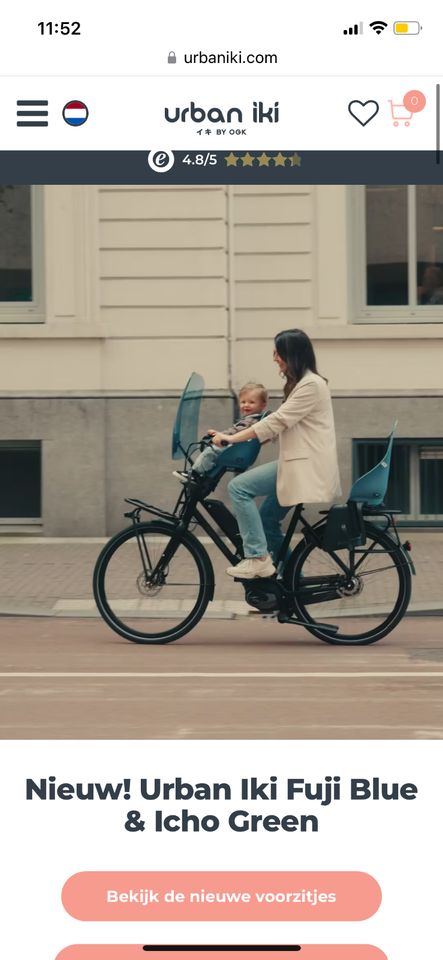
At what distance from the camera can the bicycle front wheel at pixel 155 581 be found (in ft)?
27.2

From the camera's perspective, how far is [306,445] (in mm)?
8180

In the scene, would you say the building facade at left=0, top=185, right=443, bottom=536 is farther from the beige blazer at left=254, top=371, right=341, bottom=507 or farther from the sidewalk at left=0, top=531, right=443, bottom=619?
the beige blazer at left=254, top=371, right=341, bottom=507

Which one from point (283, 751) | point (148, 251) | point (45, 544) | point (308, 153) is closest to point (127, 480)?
point (45, 544)

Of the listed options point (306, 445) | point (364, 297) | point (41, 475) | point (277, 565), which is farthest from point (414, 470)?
point (306, 445)

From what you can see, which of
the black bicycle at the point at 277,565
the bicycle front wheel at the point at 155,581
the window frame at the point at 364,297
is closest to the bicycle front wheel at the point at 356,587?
the black bicycle at the point at 277,565

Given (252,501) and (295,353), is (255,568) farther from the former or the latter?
(295,353)
